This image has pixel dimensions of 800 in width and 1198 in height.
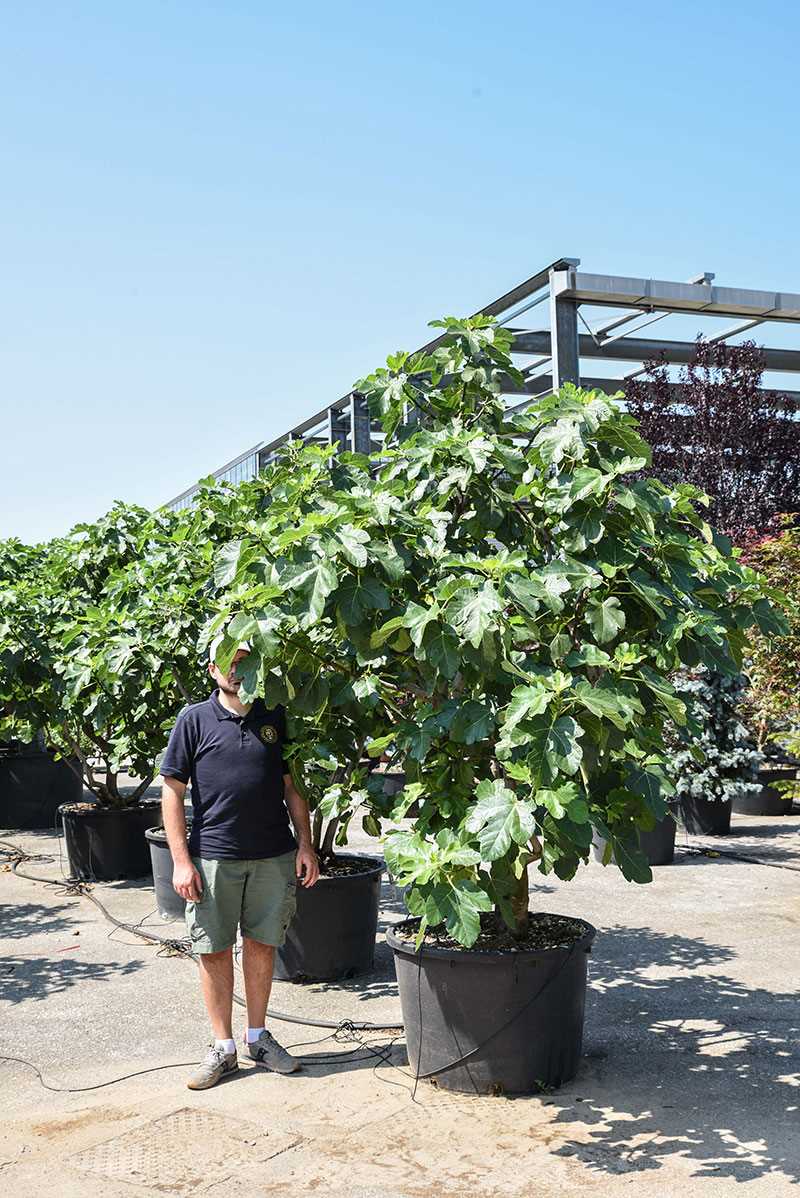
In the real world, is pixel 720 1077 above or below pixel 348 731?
below

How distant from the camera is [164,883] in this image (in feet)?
24.3

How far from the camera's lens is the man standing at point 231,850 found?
448 cm

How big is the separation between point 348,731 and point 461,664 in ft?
3.81

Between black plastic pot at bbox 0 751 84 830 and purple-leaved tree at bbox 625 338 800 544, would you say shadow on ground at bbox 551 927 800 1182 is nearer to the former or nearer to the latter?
black plastic pot at bbox 0 751 84 830

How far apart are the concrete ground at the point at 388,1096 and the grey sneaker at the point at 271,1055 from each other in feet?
0.20

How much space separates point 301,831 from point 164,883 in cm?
297

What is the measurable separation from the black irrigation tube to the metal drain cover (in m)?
1.04

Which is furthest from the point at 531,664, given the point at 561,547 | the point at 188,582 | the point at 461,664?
the point at 188,582

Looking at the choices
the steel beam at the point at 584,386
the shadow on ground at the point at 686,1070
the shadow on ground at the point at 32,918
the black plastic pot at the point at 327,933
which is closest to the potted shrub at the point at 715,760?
the shadow on ground at the point at 686,1070

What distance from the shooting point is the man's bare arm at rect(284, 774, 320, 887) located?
4.75m

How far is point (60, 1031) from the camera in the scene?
5.16 m

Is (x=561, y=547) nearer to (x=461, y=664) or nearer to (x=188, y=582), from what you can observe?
(x=461, y=664)

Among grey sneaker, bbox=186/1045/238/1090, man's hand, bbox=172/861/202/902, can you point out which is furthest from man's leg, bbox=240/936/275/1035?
man's hand, bbox=172/861/202/902

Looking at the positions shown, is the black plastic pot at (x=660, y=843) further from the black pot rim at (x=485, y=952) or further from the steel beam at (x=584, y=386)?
the steel beam at (x=584, y=386)
